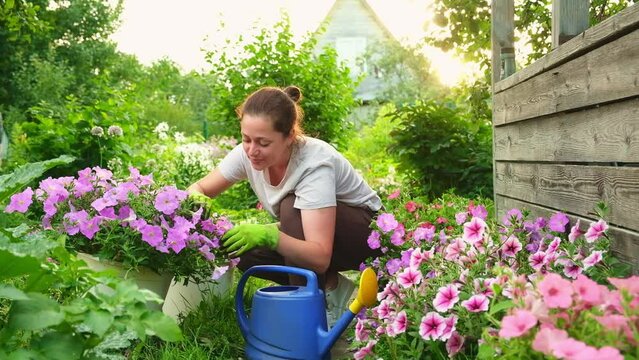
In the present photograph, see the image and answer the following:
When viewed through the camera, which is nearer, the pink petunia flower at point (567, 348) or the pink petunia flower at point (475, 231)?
the pink petunia flower at point (567, 348)

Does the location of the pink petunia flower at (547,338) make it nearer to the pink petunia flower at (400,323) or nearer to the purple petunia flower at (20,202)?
the pink petunia flower at (400,323)

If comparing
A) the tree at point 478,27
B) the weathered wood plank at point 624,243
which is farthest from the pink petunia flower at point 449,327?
the tree at point 478,27

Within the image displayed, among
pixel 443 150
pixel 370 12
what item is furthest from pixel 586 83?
pixel 370 12

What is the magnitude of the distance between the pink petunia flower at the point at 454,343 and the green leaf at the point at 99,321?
76 centimetres

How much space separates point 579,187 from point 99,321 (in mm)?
1464

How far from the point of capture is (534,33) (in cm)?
400

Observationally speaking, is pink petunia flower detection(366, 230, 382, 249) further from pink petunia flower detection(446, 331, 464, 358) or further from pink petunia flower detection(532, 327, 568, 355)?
pink petunia flower detection(532, 327, 568, 355)

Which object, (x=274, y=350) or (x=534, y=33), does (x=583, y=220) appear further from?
(x=534, y=33)

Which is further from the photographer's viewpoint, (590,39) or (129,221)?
(129,221)

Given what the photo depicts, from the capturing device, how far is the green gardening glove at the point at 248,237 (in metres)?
2.25

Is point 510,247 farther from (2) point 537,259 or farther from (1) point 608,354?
(1) point 608,354

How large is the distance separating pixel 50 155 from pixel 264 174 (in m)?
2.32

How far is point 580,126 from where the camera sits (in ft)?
6.56

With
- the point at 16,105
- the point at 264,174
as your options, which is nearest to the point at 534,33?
the point at 264,174
